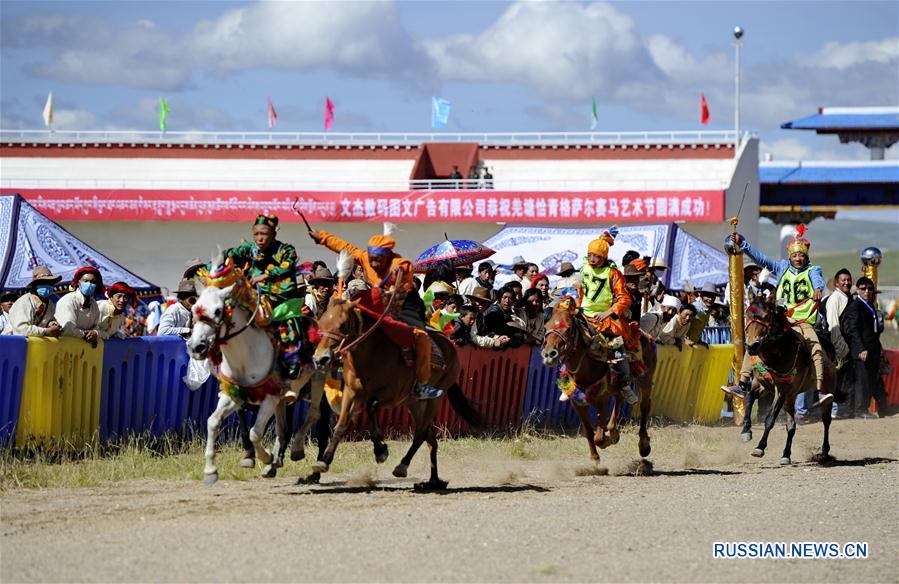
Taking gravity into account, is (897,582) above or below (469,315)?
below

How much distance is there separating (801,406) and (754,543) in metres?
12.9

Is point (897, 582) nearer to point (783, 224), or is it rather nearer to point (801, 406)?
point (801, 406)

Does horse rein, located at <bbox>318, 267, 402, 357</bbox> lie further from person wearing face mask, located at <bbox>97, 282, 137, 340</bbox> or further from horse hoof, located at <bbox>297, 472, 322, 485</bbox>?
→ person wearing face mask, located at <bbox>97, 282, 137, 340</bbox>

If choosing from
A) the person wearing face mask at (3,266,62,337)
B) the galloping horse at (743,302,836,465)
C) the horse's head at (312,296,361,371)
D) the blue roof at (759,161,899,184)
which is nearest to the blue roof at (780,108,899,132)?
the blue roof at (759,161,899,184)

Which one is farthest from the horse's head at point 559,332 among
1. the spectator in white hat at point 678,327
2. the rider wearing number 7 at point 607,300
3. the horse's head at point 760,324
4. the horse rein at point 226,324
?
the spectator in white hat at point 678,327

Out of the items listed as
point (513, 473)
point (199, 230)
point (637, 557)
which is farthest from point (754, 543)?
point (199, 230)

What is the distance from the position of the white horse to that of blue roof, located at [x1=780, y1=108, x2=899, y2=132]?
56252 millimetres

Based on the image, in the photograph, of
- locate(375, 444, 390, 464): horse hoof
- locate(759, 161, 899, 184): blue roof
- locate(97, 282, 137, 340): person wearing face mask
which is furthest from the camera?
locate(759, 161, 899, 184): blue roof

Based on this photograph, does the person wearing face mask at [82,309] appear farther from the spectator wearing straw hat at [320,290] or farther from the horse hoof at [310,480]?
the horse hoof at [310,480]

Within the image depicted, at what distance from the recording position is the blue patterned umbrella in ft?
60.4

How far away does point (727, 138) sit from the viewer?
57.7m

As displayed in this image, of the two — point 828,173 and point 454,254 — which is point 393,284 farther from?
point 828,173

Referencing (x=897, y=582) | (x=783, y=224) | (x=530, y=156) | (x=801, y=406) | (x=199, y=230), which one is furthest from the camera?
(x=783, y=224)

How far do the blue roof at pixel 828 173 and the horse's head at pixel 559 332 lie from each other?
48543 mm
